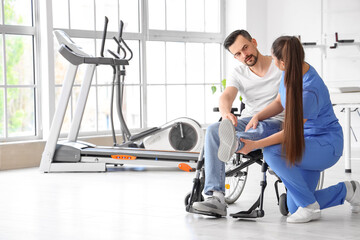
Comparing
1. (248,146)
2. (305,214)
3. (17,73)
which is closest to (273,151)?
(248,146)

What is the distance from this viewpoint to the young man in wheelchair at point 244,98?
3.67 m

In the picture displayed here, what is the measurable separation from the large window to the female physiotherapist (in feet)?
13.0

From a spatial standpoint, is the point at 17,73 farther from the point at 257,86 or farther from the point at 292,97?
the point at 292,97

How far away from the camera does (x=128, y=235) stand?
134 inches

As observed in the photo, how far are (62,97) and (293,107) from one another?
344cm

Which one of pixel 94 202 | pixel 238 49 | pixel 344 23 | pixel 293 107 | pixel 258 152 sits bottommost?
pixel 94 202

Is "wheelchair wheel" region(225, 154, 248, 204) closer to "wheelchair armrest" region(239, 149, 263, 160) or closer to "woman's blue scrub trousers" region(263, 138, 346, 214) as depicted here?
"wheelchair armrest" region(239, 149, 263, 160)

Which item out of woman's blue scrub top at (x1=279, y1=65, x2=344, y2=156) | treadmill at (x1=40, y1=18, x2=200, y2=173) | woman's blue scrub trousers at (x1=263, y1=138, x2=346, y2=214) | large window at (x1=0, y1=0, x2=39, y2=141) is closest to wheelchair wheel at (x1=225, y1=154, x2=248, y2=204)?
woman's blue scrub trousers at (x1=263, y1=138, x2=346, y2=214)

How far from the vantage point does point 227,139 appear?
3.43 metres

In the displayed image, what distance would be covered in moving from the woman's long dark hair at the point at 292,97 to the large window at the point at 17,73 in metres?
4.19

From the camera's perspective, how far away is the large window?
692cm

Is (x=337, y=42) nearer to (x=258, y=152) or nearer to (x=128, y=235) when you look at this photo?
(x=258, y=152)

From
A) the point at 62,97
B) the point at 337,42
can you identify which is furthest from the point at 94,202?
the point at 337,42

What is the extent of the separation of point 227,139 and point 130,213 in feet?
3.29
